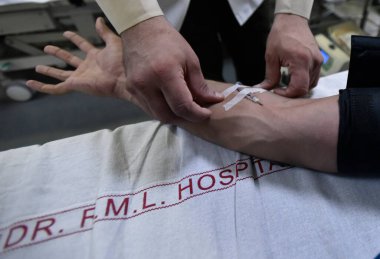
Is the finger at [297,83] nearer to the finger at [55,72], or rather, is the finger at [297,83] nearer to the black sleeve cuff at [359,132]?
the black sleeve cuff at [359,132]

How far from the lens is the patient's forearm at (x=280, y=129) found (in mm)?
575

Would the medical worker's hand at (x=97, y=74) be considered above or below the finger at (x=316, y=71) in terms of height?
above

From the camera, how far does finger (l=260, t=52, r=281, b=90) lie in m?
0.77

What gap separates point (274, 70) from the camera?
78cm

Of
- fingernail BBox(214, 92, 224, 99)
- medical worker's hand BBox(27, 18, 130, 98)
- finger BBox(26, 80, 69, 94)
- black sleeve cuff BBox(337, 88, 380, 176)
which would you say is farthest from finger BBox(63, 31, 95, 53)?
black sleeve cuff BBox(337, 88, 380, 176)

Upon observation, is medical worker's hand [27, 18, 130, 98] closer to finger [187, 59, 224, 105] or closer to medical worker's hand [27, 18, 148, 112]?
medical worker's hand [27, 18, 148, 112]

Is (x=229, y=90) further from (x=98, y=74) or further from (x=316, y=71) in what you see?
(x=98, y=74)

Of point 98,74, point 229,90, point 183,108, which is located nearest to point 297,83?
point 229,90

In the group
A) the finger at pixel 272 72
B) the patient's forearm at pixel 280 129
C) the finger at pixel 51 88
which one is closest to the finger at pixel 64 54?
the finger at pixel 51 88

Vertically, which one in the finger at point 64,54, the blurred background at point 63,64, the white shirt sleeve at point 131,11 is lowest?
the blurred background at point 63,64

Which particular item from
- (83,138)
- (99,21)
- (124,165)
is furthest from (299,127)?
(99,21)

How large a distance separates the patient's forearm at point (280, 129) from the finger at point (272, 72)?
72mm

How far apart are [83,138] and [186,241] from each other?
0.40 m

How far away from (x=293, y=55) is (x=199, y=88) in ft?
0.89
